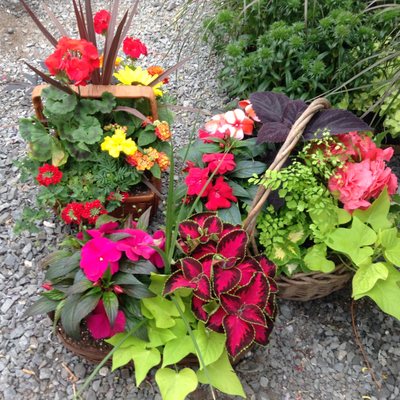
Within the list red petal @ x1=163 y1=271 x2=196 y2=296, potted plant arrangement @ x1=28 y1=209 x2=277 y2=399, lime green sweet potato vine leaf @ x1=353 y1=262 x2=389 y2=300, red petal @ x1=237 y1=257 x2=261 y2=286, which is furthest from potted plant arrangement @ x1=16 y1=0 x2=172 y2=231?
lime green sweet potato vine leaf @ x1=353 y1=262 x2=389 y2=300

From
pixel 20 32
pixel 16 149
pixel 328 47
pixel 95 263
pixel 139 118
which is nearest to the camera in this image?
pixel 95 263

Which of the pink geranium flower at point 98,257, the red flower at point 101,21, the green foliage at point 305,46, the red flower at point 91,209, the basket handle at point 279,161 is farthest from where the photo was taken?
the green foliage at point 305,46

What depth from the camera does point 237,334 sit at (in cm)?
140

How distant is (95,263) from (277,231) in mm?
619

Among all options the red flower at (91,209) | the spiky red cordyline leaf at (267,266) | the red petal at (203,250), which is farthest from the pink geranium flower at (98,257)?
the spiky red cordyline leaf at (267,266)

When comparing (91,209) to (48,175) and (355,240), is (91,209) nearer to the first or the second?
(48,175)

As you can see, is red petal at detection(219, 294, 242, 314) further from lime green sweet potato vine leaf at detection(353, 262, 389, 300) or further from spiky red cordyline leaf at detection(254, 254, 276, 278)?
lime green sweet potato vine leaf at detection(353, 262, 389, 300)

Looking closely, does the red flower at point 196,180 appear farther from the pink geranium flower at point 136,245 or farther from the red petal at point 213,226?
the pink geranium flower at point 136,245

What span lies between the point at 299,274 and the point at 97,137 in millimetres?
860

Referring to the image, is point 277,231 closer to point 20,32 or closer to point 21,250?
point 21,250

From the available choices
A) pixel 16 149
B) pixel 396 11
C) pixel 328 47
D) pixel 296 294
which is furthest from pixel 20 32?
pixel 296 294

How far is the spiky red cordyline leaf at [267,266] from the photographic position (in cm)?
153

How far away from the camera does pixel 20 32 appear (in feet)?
10.3

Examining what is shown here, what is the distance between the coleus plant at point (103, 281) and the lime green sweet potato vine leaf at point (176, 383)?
0.60 feet
